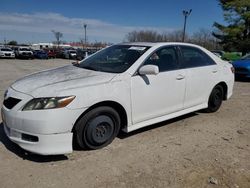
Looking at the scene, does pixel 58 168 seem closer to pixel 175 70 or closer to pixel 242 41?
pixel 175 70

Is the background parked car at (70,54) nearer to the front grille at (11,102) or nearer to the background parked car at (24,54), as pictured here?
the background parked car at (24,54)

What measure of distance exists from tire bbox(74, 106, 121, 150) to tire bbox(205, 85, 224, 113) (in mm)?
2616

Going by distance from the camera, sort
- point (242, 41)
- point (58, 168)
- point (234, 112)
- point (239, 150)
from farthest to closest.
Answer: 1. point (242, 41)
2. point (234, 112)
3. point (239, 150)
4. point (58, 168)

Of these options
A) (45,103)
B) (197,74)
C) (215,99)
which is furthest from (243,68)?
(45,103)

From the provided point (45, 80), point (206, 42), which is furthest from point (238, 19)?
point (45, 80)

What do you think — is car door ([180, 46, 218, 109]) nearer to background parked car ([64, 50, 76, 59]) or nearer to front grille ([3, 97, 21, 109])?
front grille ([3, 97, 21, 109])

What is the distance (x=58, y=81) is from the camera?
3.77m

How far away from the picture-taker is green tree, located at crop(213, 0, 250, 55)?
113 ft

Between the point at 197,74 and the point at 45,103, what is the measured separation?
297 cm

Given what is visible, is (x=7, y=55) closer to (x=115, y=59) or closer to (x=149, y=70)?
(x=115, y=59)

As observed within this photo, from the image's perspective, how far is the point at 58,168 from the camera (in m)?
3.43

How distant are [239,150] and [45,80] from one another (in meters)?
3.01

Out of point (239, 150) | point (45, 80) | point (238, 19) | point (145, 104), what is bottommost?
point (239, 150)

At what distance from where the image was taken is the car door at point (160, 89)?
165 inches
